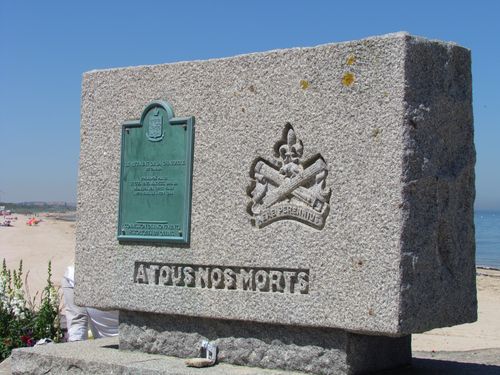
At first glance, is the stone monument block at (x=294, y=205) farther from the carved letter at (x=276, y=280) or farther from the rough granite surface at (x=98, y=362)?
the rough granite surface at (x=98, y=362)

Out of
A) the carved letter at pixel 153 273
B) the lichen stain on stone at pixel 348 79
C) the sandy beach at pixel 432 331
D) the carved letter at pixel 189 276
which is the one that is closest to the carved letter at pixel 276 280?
the carved letter at pixel 189 276

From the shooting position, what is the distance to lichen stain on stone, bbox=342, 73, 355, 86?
459 centimetres

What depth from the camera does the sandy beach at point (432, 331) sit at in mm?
10157

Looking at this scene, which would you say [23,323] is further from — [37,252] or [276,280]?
[37,252]

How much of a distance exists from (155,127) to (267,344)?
1552 mm

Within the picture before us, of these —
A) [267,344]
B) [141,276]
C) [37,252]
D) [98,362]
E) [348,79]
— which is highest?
[348,79]

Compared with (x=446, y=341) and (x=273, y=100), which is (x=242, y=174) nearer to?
(x=273, y=100)

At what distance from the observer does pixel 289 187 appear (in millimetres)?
4820

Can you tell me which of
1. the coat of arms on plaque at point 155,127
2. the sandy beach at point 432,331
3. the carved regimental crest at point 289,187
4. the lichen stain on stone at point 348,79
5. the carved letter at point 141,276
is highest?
the lichen stain on stone at point 348,79

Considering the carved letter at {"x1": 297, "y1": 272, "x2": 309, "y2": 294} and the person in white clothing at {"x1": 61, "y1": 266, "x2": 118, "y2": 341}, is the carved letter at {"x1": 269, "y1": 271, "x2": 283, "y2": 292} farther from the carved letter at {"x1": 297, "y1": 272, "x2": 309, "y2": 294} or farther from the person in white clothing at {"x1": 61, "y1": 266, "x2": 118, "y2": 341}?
the person in white clothing at {"x1": 61, "y1": 266, "x2": 118, "y2": 341}

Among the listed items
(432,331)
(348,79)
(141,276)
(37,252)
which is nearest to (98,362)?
(141,276)

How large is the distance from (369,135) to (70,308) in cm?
338

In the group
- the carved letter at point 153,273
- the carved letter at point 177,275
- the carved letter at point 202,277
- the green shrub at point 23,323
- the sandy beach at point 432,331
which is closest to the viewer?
the carved letter at point 202,277

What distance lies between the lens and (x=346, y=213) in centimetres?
455
